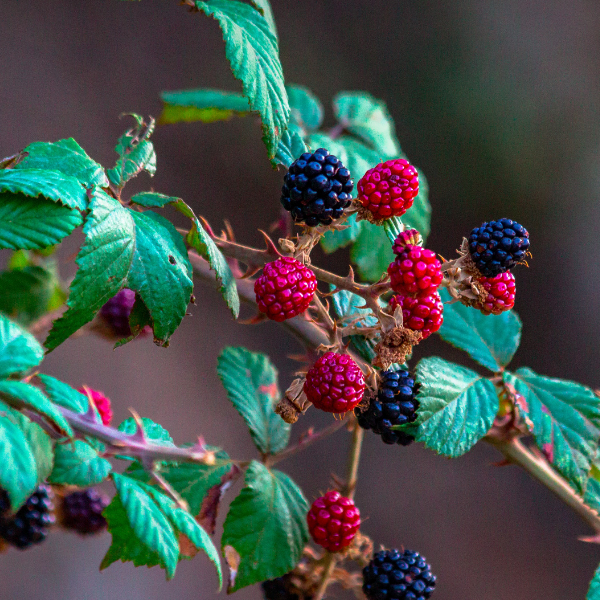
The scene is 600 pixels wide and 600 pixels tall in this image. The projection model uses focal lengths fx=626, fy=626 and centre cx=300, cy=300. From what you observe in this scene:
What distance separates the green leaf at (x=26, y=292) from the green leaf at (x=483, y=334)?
0.54m

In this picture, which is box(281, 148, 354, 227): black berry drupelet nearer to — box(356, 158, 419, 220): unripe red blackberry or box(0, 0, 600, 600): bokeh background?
box(356, 158, 419, 220): unripe red blackberry

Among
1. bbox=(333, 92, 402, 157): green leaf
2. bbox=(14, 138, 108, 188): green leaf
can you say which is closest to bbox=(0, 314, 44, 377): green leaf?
bbox=(14, 138, 108, 188): green leaf

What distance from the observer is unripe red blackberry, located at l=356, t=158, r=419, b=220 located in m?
0.49

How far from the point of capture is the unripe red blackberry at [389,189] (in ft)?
1.60

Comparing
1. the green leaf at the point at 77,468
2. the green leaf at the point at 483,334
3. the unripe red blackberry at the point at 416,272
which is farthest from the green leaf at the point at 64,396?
the green leaf at the point at 483,334

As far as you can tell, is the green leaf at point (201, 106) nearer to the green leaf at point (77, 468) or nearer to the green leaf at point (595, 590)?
the green leaf at point (77, 468)

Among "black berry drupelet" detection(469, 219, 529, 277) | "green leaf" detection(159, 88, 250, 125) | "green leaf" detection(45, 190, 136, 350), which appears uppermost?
"green leaf" detection(159, 88, 250, 125)

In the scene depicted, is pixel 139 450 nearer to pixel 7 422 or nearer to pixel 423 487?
pixel 7 422

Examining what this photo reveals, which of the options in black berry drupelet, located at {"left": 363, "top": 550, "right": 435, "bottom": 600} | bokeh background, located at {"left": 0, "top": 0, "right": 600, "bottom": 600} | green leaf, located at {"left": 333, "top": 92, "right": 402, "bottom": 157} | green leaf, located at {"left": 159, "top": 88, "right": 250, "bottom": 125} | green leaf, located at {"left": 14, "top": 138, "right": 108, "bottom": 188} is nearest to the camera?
green leaf, located at {"left": 14, "top": 138, "right": 108, "bottom": 188}

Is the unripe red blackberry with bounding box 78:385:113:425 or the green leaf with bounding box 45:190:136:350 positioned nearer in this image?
the green leaf with bounding box 45:190:136:350

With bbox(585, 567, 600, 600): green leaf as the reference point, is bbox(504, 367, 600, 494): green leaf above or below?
above

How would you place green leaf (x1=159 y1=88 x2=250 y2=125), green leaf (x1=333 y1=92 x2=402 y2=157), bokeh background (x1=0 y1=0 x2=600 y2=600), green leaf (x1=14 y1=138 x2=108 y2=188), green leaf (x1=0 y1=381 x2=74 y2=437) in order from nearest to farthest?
green leaf (x1=0 y1=381 x2=74 y2=437)
green leaf (x1=14 y1=138 x2=108 y2=188)
green leaf (x1=159 y1=88 x2=250 y2=125)
green leaf (x1=333 y1=92 x2=402 y2=157)
bokeh background (x1=0 y1=0 x2=600 y2=600)

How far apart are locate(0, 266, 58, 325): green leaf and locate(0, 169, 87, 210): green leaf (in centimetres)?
42

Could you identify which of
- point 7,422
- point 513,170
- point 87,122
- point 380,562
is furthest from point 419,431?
point 513,170
